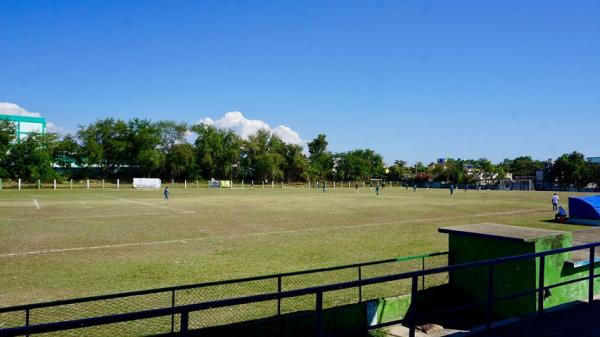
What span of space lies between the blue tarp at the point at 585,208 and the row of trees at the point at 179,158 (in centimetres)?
7229

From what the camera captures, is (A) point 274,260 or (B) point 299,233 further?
(B) point 299,233

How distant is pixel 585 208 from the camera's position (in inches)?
1006

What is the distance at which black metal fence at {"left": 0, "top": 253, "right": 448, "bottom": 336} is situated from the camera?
719 cm

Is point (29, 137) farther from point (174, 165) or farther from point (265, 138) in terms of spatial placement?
point (265, 138)

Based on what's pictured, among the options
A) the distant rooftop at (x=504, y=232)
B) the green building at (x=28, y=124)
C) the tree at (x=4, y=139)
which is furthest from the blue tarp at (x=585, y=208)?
the green building at (x=28, y=124)

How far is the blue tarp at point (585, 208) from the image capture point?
24922 millimetres

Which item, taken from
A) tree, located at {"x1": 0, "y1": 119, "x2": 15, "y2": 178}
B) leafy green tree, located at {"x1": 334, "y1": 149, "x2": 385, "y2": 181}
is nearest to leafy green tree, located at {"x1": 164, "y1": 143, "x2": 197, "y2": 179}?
tree, located at {"x1": 0, "y1": 119, "x2": 15, "y2": 178}

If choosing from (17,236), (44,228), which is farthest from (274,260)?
(44,228)

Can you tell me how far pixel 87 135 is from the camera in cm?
9156

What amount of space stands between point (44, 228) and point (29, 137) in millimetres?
62715

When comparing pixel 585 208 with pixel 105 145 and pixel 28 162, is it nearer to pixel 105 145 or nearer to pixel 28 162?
pixel 28 162

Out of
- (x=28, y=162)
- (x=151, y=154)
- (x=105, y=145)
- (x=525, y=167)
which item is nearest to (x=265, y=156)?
(x=151, y=154)

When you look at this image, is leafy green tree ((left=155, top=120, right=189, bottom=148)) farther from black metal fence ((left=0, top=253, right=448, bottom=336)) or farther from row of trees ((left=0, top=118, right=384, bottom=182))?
black metal fence ((left=0, top=253, right=448, bottom=336))

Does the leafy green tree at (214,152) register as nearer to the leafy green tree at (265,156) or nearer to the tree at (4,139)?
the leafy green tree at (265,156)
